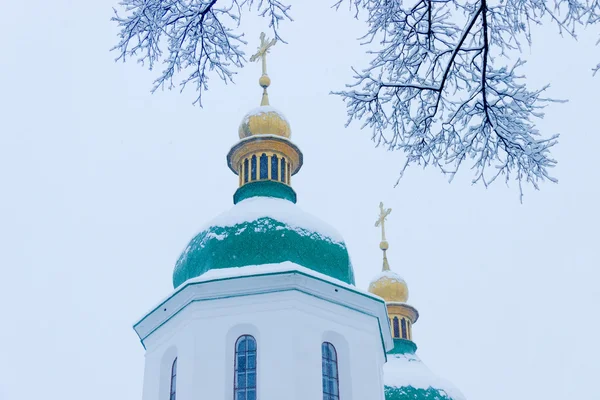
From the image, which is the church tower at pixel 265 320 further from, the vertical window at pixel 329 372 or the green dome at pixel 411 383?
the green dome at pixel 411 383

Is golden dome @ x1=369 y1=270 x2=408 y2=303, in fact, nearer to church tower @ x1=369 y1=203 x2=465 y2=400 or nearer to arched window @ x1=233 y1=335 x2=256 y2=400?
church tower @ x1=369 y1=203 x2=465 y2=400

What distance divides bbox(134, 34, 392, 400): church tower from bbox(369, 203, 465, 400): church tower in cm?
481

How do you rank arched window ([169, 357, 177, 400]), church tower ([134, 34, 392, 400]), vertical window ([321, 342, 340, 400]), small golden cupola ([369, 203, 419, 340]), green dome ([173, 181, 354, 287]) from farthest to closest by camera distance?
small golden cupola ([369, 203, 419, 340]), green dome ([173, 181, 354, 287]), arched window ([169, 357, 177, 400]), vertical window ([321, 342, 340, 400]), church tower ([134, 34, 392, 400])

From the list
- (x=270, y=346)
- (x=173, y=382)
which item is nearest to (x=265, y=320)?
(x=270, y=346)

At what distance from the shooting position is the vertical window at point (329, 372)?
12.0 meters

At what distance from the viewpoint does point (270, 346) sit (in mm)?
11836

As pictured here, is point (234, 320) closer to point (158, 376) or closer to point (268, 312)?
point (268, 312)

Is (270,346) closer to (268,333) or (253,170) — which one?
(268,333)

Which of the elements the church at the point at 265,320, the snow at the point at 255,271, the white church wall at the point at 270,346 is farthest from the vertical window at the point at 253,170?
the white church wall at the point at 270,346

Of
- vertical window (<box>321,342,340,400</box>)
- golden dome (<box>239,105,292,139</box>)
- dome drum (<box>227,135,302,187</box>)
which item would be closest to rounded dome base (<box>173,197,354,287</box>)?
vertical window (<box>321,342,340,400</box>)

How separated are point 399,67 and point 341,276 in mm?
8009

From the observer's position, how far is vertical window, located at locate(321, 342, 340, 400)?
12.0m

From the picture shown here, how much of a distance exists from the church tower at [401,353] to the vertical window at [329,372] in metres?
5.83

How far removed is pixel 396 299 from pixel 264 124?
7.35m
